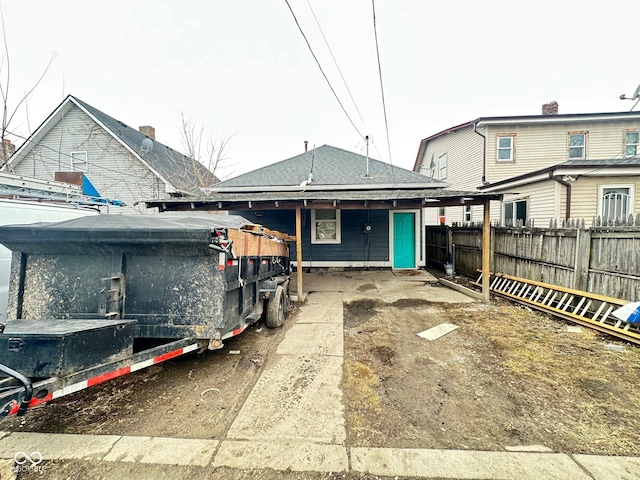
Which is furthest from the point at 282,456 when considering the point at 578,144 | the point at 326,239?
the point at 578,144

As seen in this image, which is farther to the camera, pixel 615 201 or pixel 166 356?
pixel 615 201

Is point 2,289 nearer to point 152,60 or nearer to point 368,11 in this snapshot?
point 368,11

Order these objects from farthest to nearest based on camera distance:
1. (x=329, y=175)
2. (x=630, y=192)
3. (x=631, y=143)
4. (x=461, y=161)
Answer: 1. (x=461, y=161)
2. (x=631, y=143)
3. (x=329, y=175)
4. (x=630, y=192)

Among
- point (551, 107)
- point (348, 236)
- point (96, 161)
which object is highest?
point (551, 107)

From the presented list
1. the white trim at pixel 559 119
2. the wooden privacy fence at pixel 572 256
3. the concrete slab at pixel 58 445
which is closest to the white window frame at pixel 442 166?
the white trim at pixel 559 119

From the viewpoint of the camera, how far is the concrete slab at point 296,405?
2.29 metres

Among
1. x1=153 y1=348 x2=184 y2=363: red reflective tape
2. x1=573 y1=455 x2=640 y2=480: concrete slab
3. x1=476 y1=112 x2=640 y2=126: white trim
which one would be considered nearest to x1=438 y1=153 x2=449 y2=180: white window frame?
x1=476 y1=112 x2=640 y2=126: white trim

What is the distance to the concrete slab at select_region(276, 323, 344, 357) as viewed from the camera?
12.9 ft

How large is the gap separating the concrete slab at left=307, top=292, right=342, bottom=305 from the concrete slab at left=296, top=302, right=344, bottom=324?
7 cm

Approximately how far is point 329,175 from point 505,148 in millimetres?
9273

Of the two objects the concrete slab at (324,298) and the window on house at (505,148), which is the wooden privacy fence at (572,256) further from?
the window on house at (505,148)

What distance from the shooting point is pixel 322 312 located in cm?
571

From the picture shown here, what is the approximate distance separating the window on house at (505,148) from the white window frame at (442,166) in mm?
3167

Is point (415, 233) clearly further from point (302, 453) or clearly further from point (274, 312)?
point (302, 453)
